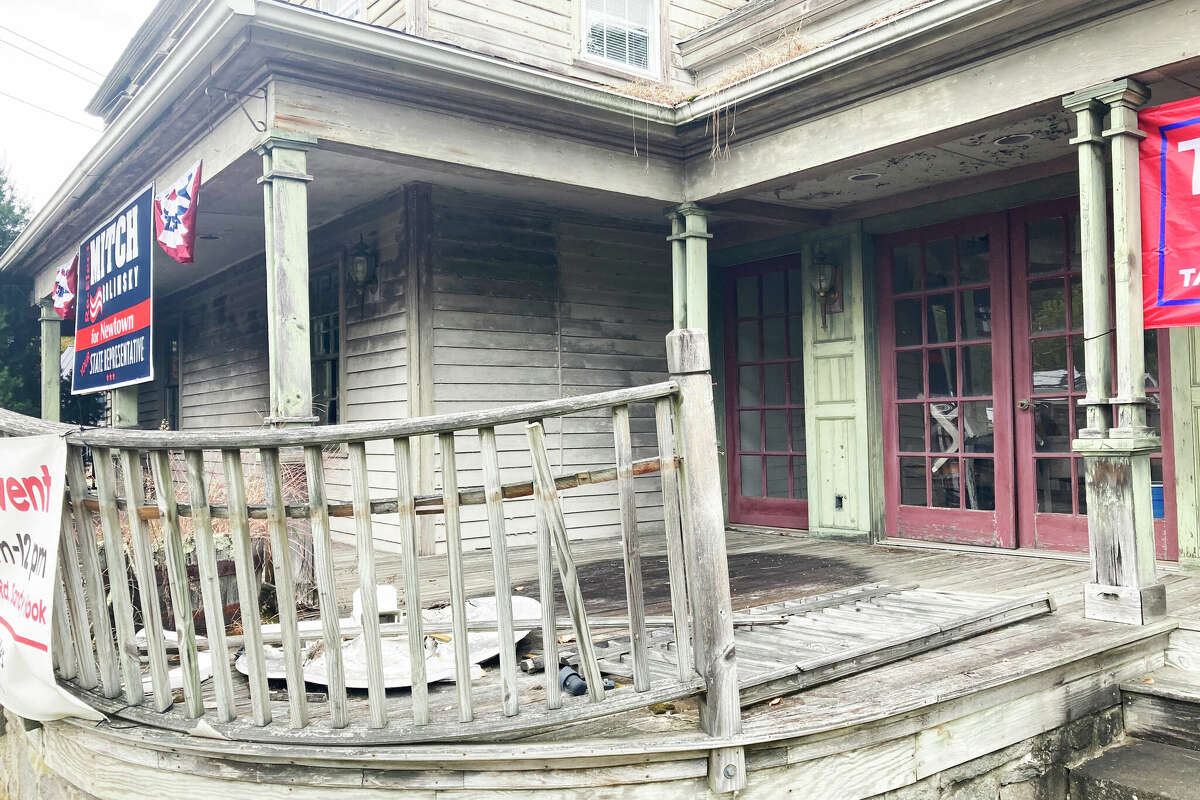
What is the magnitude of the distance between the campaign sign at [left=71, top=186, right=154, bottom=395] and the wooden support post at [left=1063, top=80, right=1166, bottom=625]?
466cm

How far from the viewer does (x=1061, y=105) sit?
389 centimetres

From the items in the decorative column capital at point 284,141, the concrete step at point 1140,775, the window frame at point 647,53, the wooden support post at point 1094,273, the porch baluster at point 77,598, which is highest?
the window frame at point 647,53

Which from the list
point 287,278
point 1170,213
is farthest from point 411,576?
point 1170,213

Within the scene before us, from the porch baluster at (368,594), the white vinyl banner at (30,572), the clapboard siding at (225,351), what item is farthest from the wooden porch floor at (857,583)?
the clapboard siding at (225,351)

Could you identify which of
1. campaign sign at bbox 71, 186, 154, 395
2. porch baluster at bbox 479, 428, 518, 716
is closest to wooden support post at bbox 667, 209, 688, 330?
campaign sign at bbox 71, 186, 154, 395

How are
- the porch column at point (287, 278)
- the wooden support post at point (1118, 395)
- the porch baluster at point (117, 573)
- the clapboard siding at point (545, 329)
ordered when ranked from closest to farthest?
the porch baluster at point (117, 573) < the wooden support post at point (1118, 395) < the porch column at point (287, 278) < the clapboard siding at point (545, 329)

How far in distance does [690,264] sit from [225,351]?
5.97 meters

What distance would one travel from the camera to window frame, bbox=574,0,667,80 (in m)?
6.92

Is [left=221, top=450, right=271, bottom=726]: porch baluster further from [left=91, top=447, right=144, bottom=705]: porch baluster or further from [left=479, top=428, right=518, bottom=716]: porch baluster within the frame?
[left=479, top=428, right=518, bottom=716]: porch baluster

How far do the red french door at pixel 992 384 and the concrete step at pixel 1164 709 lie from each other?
6.52 feet

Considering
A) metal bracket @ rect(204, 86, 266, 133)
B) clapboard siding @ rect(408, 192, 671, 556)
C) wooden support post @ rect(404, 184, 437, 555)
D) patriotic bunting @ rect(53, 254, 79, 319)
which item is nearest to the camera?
metal bracket @ rect(204, 86, 266, 133)

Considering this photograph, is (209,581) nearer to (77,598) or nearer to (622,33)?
(77,598)

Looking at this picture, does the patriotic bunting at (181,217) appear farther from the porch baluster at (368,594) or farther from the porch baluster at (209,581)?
the porch baluster at (368,594)

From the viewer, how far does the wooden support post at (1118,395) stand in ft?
11.2
